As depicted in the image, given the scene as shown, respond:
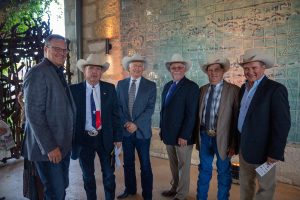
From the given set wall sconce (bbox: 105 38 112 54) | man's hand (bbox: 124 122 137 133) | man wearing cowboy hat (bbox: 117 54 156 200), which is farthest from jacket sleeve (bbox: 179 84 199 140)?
wall sconce (bbox: 105 38 112 54)

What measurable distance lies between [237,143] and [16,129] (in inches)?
136

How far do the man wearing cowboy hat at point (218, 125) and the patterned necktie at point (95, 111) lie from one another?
1088 mm

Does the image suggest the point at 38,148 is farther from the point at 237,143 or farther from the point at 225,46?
the point at 225,46

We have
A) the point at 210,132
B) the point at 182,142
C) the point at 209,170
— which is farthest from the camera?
the point at 182,142

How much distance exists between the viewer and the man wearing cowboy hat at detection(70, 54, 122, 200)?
3.12 metres

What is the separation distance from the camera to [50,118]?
2547 millimetres

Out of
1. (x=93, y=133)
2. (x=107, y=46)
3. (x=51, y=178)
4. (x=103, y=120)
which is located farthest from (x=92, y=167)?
(x=107, y=46)

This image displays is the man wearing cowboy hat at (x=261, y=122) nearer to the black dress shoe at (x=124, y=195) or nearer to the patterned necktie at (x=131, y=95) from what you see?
the patterned necktie at (x=131, y=95)

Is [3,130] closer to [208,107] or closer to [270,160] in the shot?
[208,107]

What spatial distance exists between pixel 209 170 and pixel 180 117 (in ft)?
2.14

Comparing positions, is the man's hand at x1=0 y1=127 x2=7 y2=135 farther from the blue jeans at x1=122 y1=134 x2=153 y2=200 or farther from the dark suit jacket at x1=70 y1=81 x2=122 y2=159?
the blue jeans at x1=122 y1=134 x2=153 y2=200

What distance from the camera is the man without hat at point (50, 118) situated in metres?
2.49

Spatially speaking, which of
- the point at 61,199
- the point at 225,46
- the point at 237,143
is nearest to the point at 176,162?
the point at 237,143

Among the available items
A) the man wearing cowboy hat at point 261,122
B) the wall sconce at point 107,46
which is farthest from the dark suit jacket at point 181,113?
the wall sconce at point 107,46
